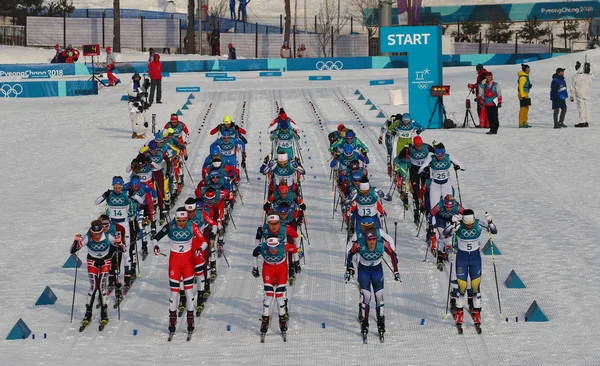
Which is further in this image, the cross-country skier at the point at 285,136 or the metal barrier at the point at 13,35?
the metal barrier at the point at 13,35

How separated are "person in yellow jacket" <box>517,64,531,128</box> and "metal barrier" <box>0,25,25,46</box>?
4093 cm

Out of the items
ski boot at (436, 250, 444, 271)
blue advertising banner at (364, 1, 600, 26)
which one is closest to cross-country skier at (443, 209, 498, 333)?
ski boot at (436, 250, 444, 271)

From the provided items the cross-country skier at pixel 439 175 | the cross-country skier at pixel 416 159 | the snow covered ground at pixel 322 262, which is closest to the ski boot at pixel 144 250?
the snow covered ground at pixel 322 262

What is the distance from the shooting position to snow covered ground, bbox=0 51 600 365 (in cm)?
1369

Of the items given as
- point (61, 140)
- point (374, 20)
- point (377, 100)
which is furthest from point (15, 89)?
point (374, 20)

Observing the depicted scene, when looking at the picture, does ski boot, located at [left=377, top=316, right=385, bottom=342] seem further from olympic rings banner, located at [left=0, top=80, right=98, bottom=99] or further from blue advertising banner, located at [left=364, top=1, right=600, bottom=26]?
blue advertising banner, located at [left=364, top=1, right=600, bottom=26]

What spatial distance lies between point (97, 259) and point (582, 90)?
63.4 ft

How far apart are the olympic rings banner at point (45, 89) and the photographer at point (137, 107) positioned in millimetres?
12200

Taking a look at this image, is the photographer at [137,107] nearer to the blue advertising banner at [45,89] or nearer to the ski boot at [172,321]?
the blue advertising banner at [45,89]

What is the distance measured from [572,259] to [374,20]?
69.8 metres

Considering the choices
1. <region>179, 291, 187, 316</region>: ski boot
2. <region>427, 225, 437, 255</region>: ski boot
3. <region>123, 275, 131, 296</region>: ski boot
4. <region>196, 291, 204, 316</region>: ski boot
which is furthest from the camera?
<region>427, 225, 437, 255</region>: ski boot

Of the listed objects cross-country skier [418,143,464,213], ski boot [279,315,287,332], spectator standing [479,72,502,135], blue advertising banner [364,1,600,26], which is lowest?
ski boot [279,315,287,332]

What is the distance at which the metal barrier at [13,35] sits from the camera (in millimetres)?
63969

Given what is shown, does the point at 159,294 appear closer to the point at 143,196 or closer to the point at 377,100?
the point at 143,196
